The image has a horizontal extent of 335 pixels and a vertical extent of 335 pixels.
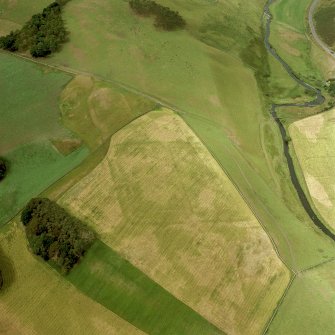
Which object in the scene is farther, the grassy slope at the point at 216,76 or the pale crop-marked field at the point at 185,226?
the grassy slope at the point at 216,76

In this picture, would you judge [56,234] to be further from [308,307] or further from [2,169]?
[308,307]

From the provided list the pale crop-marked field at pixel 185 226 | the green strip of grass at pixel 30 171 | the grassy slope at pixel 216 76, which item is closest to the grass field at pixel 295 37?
the grassy slope at pixel 216 76

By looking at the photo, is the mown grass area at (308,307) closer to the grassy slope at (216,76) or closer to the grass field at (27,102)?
the grassy slope at (216,76)

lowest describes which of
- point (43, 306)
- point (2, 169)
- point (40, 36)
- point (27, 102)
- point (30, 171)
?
point (43, 306)

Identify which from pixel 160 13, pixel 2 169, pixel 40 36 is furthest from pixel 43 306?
pixel 160 13

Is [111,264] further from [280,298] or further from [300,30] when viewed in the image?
[300,30]

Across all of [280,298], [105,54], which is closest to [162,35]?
[105,54]

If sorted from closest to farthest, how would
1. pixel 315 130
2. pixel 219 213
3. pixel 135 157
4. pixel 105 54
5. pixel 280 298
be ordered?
pixel 280 298
pixel 219 213
pixel 135 157
pixel 315 130
pixel 105 54
